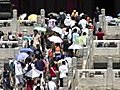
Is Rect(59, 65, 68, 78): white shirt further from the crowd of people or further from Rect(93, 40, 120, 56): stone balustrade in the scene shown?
Rect(93, 40, 120, 56): stone balustrade

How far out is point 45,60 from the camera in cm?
2900

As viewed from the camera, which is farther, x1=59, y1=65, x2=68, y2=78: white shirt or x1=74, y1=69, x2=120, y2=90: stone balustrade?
x1=74, y1=69, x2=120, y2=90: stone balustrade

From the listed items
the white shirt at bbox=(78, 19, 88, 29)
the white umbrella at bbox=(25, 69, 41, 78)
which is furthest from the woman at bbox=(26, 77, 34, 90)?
the white shirt at bbox=(78, 19, 88, 29)

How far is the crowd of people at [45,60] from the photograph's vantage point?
2791cm

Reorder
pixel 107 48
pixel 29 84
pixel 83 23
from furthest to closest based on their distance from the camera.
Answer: pixel 83 23, pixel 107 48, pixel 29 84

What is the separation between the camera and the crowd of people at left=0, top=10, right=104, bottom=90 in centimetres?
2791

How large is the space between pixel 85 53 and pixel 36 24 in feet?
17.3

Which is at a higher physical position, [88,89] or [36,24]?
[36,24]

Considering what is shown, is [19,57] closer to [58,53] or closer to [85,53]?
[58,53]

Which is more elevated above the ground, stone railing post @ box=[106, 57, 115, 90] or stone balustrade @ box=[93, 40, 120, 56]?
stone balustrade @ box=[93, 40, 120, 56]

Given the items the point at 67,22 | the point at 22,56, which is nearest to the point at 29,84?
the point at 22,56

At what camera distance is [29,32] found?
36.9m

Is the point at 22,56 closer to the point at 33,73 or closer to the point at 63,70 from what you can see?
the point at 33,73

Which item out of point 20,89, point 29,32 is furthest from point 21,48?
point 29,32
